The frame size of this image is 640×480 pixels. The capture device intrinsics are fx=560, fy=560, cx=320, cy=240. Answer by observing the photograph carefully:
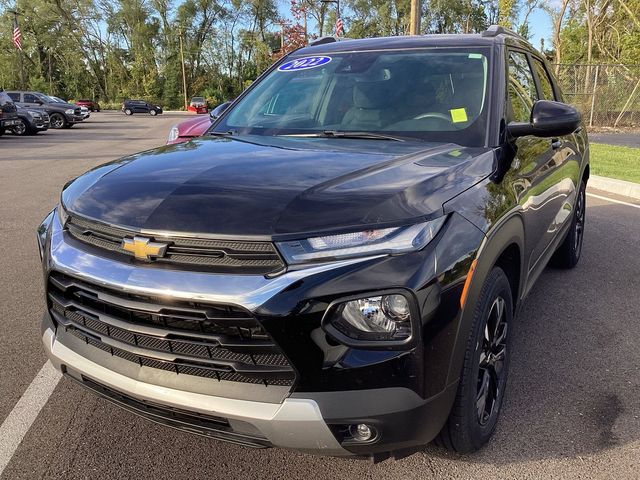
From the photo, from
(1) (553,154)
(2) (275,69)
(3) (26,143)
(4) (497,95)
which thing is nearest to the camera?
(4) (497,95)

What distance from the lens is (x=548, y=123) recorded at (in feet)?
9.07

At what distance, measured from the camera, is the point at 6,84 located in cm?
7231

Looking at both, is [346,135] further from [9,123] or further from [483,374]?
[9,123]

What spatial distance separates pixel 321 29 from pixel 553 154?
65.2 metres

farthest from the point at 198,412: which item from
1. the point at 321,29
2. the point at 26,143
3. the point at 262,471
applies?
the point at 321,29

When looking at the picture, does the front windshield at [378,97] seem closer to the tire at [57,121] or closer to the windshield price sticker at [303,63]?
the windshield price sticker at [303,63]

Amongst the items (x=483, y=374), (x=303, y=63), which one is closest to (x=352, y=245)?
(x=483, y=374)

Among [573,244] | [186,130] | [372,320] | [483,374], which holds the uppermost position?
[186,130]

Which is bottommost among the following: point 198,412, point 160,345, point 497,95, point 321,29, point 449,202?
point 198,412

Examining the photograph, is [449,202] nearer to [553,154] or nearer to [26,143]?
[553,154]

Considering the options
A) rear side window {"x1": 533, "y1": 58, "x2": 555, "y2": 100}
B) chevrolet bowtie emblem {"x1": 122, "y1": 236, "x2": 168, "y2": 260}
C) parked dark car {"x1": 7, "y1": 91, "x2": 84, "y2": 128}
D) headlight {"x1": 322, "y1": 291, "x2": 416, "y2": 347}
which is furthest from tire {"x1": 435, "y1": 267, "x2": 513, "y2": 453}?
parked dark car {"x1": 7, "y1": 91, "x2": 84, "y2": 128}

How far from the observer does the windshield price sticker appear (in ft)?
12.3

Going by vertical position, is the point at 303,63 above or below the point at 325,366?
above

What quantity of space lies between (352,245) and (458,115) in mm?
1451
